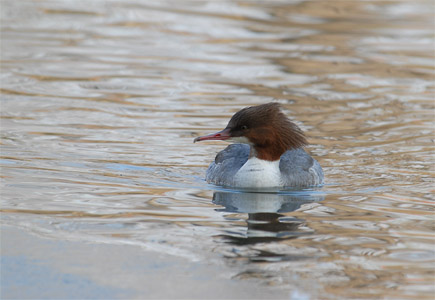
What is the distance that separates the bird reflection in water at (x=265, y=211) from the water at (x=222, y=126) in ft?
0.07

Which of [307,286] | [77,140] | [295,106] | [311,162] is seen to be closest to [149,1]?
[295,106]

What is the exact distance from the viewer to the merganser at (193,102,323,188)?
26.6 ft

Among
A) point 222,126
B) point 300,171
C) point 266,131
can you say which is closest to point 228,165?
point 266,131

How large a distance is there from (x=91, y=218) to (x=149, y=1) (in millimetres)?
15500

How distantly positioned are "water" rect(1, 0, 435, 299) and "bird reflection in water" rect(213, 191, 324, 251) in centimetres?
2

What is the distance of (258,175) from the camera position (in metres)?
8.25

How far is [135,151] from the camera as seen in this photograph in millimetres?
9719

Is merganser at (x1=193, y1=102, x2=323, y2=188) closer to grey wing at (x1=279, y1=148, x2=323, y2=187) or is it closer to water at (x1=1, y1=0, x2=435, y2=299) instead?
grey wing at (x1=279, y1=148, x2=323, y2=187)

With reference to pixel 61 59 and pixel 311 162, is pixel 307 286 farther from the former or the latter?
pixel 61 59

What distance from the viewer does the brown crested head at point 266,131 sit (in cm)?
809

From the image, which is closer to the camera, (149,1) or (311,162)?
(311,162)

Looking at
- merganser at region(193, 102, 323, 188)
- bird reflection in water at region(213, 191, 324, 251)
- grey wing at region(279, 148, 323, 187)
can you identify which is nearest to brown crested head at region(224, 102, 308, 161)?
merganser at region(193, 102, 323, 188)

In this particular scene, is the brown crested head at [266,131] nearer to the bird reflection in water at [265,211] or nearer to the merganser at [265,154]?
the merganser at [265,154]

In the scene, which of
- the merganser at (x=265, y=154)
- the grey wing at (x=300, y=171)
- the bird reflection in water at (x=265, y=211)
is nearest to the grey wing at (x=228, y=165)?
the merganser at (x=265, y=154)
